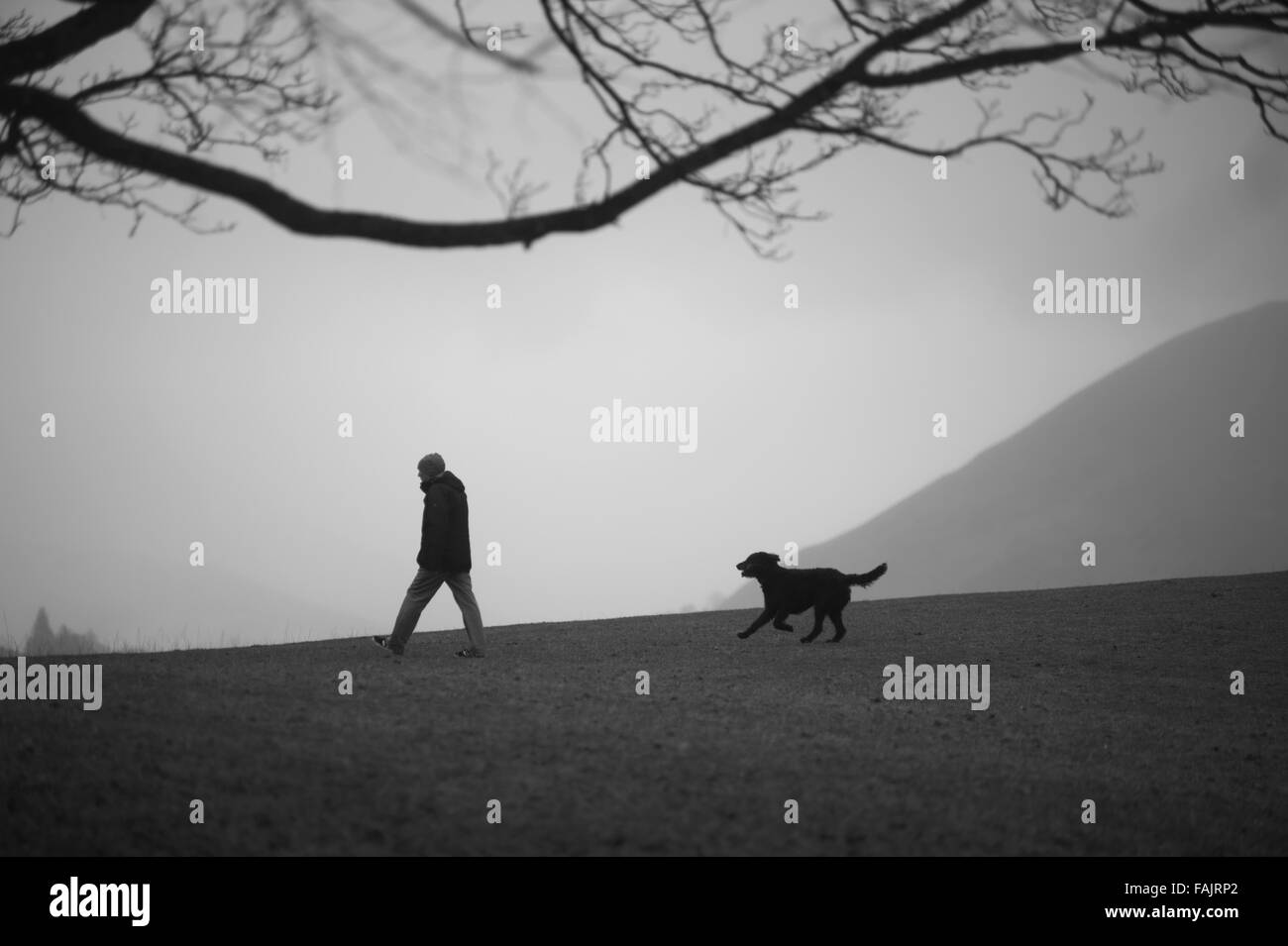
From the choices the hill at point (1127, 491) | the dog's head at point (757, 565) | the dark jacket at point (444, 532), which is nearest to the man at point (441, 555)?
the dark jacket at point (444, 532)

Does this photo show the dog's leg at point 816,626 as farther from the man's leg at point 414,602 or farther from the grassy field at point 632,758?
the man's leg at point 414,602

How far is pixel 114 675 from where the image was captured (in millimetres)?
11258

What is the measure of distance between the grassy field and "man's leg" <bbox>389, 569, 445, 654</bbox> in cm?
33

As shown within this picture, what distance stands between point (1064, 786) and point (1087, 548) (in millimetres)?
15103

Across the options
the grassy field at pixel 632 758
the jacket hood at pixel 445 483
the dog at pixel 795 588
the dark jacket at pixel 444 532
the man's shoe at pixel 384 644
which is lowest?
the grassy field at pixel 632 758

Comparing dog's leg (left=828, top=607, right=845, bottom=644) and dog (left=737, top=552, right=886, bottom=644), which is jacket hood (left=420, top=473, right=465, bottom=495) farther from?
dog's leg (left=828, top=607, right=845, bottom=644)


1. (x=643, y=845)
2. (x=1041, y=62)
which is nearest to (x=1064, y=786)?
(x=643, y=845)

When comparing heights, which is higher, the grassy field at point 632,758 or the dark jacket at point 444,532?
the dark jacket at point 444,532

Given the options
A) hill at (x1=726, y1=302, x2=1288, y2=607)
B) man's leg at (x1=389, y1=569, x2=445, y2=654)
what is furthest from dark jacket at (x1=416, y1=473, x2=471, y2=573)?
hill at (x1=726, y1=302, x2=1288, y2=607)

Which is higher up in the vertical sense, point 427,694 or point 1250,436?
point 1250,436

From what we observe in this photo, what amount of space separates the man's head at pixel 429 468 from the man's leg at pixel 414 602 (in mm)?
1338

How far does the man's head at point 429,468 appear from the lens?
13914mm

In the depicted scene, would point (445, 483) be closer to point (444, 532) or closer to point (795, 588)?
point (444, 532)

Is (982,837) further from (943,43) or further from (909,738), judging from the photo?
(943,43)
